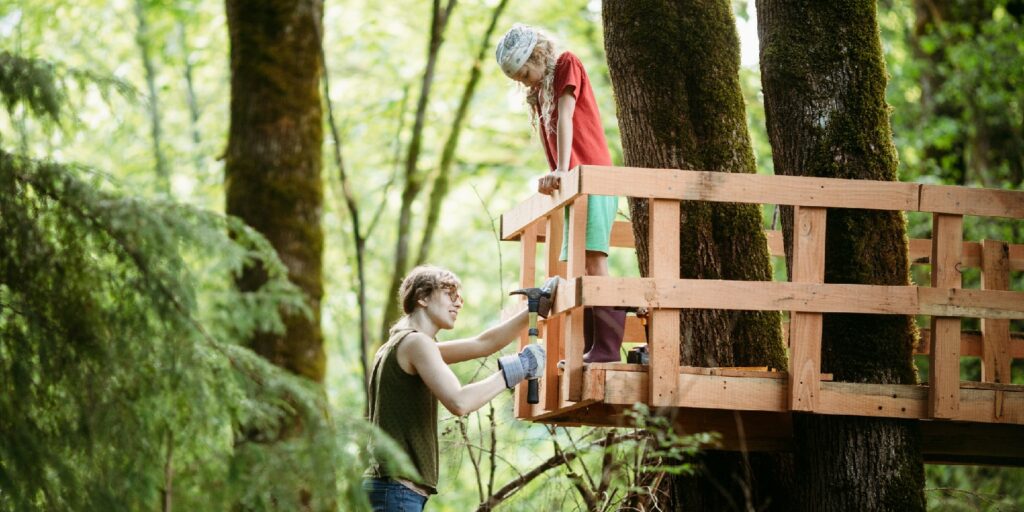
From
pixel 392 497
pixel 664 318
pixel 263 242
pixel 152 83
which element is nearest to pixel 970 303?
pixel 664 318

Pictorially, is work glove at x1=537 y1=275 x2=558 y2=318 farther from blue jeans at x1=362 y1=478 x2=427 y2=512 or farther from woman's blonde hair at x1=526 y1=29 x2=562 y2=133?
blue jeans at x1=362 y1=478 x2=427 y2=512

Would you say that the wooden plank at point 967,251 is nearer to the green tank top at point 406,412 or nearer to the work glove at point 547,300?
the work glove at point 547,300

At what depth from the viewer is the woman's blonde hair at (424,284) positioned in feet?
16.1

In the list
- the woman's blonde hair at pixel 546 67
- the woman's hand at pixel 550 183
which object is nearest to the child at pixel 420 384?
the woman's hand at pixel 550 183

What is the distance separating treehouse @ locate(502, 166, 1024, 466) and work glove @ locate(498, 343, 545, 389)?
0.14m

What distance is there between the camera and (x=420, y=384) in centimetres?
473

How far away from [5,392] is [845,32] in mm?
3848

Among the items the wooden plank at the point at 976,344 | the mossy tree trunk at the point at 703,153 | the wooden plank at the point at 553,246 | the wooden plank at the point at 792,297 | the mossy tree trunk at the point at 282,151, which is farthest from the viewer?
the mossy tree trunk at the point at 282,151

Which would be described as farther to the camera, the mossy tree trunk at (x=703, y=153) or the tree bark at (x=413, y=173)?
the tree bark at (x=413, y=173)

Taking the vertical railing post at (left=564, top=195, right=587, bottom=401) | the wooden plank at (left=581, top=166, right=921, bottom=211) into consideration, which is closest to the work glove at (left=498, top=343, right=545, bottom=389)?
the vertical railing post at (left=564, top=195, right=587, bottom=401)

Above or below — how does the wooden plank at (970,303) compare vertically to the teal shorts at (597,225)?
below

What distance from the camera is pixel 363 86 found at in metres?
19.8

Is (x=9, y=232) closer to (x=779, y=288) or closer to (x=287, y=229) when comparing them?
(x=779, y=288)

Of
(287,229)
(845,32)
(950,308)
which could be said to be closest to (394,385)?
(950,308)
